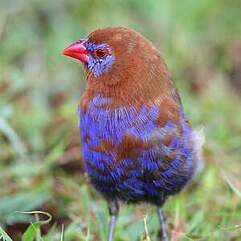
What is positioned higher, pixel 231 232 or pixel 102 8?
pixel 102 8

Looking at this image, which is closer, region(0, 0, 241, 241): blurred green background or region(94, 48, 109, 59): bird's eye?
region(94, 48, 109, 59): bird's eye

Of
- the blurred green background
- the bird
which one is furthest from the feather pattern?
the blurred green background

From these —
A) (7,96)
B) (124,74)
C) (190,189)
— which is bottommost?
(190,189)

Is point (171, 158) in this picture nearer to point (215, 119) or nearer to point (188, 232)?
point (188, 232)

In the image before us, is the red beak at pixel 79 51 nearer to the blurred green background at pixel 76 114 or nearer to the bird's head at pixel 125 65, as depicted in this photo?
the bird's head at pixel 125 65

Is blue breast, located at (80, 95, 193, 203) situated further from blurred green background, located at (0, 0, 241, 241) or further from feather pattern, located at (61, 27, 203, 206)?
blurred green background, located at (0, 0, 241, 241)

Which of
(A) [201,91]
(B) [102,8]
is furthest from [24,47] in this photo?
(A) [201,91]

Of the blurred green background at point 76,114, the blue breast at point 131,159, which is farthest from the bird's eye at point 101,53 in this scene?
the blurred green background at point 76,114

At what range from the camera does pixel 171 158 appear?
350cm

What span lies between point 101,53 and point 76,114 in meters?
1.53

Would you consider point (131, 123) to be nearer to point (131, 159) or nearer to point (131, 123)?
point (131, 123)

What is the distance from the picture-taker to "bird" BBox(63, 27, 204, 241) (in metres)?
3.42

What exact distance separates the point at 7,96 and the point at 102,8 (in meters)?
1.48

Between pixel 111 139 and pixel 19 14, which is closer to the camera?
pixel 111 139
